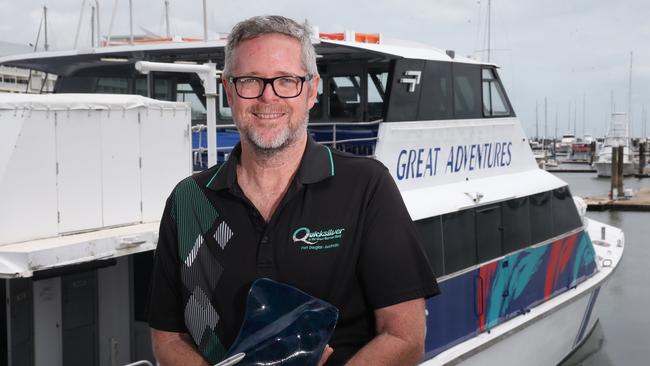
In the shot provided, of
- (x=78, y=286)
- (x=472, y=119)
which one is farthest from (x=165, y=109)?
(x=472, y=119)

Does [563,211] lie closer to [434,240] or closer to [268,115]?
[434,240]

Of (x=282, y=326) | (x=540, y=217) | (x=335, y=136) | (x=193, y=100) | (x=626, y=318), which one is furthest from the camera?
(x=626, y=318)

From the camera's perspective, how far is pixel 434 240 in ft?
21.5

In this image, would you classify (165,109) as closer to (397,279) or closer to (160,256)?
(160,256)

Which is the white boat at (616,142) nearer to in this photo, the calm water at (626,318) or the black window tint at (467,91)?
the calm water at (626,318)

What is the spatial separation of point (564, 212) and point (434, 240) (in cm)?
305

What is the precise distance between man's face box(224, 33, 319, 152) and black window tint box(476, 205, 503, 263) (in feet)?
17.4

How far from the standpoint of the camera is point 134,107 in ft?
14.6

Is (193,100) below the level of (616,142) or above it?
above

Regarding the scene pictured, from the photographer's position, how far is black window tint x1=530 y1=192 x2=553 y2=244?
26.8ft

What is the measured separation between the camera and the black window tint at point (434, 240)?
6.42 m

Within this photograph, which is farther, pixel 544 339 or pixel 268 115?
pixel 544 339

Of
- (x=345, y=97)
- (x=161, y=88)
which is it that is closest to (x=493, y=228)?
(x=345, y=97)

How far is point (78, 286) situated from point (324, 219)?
388 cm
